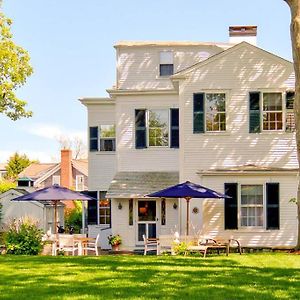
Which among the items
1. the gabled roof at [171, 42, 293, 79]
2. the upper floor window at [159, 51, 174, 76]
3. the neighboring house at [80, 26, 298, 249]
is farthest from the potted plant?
the upper floor window at [159, 51, 174, 76]

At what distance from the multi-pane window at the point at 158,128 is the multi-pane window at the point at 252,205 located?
4.83 meters

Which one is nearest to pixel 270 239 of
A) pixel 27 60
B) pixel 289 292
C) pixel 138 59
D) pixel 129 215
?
pixel 129 215

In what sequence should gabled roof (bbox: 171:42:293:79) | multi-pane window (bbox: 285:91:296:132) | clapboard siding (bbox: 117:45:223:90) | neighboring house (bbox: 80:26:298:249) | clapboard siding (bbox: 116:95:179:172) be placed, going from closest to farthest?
neighboring house (bbox: 80:26:298:249) → multi-pane window (bbox: 285:91:296:132) → gabled roof (bbox: 171:42:293:79) → clapboard siding (bbox: 116:95:179:172) → clapboard siding (bbox: 117:45:223:90)

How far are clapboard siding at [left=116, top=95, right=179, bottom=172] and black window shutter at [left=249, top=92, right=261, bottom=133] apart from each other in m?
3.83

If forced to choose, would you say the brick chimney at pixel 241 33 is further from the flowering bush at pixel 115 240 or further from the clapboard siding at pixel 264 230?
the flowering bush at pixel 115 240

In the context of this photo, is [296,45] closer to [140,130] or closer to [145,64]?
[140,130]

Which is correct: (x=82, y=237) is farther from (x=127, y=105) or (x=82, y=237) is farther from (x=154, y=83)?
(x=154, y=83)

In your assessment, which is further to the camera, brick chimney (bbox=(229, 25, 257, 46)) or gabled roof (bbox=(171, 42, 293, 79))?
Result: brick chimney (bbox=(229, 25, 257, 46))

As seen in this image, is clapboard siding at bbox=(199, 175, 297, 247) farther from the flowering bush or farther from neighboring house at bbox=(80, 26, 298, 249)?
the flowering bush

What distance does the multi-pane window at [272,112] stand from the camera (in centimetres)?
2470

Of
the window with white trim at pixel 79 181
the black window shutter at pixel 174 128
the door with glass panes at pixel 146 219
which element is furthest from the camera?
the window with white trim at pixel 79 181

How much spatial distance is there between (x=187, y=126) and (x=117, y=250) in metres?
5.93

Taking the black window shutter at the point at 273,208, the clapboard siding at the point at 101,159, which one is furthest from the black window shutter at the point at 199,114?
the clapboard siding at the point at 101,159

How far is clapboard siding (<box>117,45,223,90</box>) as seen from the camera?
94.9ft
